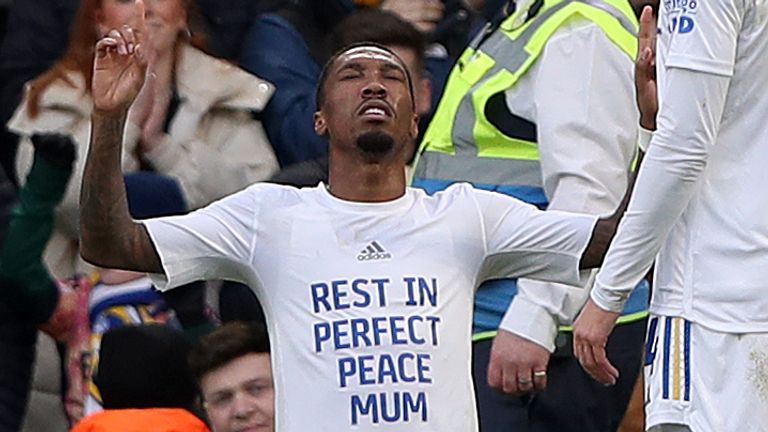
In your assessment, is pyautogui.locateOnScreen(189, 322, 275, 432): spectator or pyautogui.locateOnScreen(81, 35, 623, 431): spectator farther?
pyautogui.locateOnScreen(189, 322, 275, 432): spectator

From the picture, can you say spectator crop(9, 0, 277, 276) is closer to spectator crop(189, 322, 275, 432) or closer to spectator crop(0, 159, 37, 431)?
spectator crop(0, 159, 37, 431)

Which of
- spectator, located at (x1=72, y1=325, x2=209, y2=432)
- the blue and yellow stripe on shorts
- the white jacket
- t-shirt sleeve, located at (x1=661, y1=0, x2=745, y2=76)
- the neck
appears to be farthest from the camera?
the white jacket

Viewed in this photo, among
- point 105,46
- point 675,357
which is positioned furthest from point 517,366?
point 105,46

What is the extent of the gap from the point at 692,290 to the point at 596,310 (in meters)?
0.23

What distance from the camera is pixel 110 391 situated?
22.3ft

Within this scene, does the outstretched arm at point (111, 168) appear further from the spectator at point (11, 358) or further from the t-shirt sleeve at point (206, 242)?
the spectator at point (11, 358)

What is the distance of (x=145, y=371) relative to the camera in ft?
22.4

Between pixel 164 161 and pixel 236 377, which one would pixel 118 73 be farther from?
pixel 164 161

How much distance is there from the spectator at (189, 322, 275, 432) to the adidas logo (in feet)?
3.66

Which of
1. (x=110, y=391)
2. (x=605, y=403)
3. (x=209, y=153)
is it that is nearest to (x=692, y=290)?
(x=605, y=403)

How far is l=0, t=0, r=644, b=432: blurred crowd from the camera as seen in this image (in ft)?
22.3

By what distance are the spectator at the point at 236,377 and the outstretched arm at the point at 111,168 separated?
1109 mm

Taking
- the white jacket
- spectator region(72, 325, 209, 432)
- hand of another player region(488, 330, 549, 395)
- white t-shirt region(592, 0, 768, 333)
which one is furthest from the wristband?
the white jacket

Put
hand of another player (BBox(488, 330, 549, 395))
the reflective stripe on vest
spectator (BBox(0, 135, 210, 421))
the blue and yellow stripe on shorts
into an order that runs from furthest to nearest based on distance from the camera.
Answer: spectator (BBox(0, 135, 210, 421))
the reflective stripe on vest
hand of another player (BBox(488, 330, 549, 395))
the blue and yellow stripe on shorts
